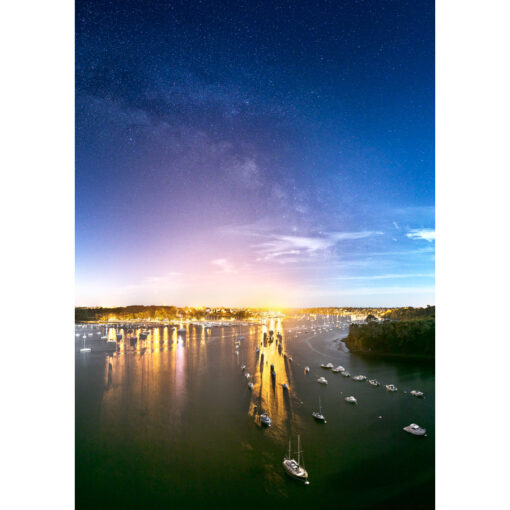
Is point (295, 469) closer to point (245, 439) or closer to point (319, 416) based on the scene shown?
point (245, 439)

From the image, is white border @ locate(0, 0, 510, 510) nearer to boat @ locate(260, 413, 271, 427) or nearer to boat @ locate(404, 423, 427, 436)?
boat @ locate(404, 423, 427, 436)

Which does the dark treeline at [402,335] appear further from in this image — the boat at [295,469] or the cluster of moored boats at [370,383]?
the boat at [295,469]

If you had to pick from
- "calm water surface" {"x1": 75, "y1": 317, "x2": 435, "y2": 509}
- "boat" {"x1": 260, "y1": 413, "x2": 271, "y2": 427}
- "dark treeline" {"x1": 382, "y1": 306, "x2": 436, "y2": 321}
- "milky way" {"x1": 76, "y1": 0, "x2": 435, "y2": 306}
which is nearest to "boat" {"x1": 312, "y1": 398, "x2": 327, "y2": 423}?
"calm water surface" {"x1": 75, "y1": 317, "x2": 435, "y2": 509}

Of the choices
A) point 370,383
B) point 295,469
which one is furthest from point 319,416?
point 370,383
